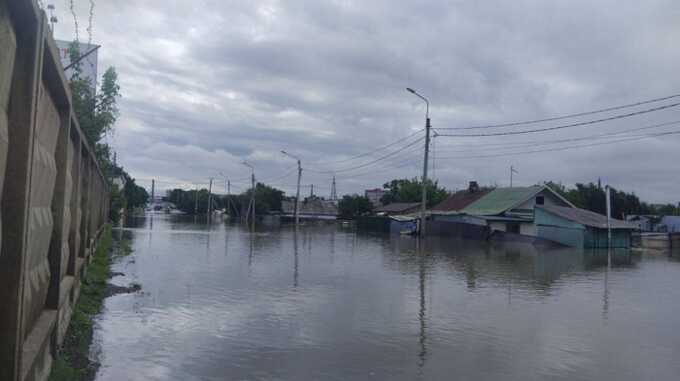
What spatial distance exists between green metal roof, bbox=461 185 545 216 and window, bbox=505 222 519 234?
42.3 inches

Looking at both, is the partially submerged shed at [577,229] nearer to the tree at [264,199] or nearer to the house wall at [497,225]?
the house wall at [497,225]

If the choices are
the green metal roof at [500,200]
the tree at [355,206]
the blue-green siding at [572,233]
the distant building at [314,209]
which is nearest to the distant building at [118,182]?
the green metal roof at [500,200]

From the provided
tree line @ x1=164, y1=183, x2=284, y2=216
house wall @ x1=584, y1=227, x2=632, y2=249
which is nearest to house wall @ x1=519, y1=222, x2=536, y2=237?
house wall @ x1=584, y1=227, x2=632, y2=249

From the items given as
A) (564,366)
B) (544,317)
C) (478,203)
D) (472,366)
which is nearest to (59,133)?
(472,366)

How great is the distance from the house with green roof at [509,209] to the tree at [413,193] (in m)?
29.9

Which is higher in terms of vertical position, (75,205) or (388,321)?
(75,205)

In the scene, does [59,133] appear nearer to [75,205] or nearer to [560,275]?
[75,205]

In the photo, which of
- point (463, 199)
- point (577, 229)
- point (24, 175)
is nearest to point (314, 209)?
point (463, 199)

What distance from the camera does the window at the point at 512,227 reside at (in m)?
40.4

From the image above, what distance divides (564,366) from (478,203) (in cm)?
4042

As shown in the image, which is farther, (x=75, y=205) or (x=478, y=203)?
(x=478, y=203)

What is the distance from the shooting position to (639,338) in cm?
913

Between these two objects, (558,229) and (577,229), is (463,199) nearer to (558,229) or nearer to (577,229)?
(558,229)

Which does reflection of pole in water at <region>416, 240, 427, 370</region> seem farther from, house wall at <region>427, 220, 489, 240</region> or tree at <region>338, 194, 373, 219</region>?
tree at <region>338, 194, 373, 219</region>
